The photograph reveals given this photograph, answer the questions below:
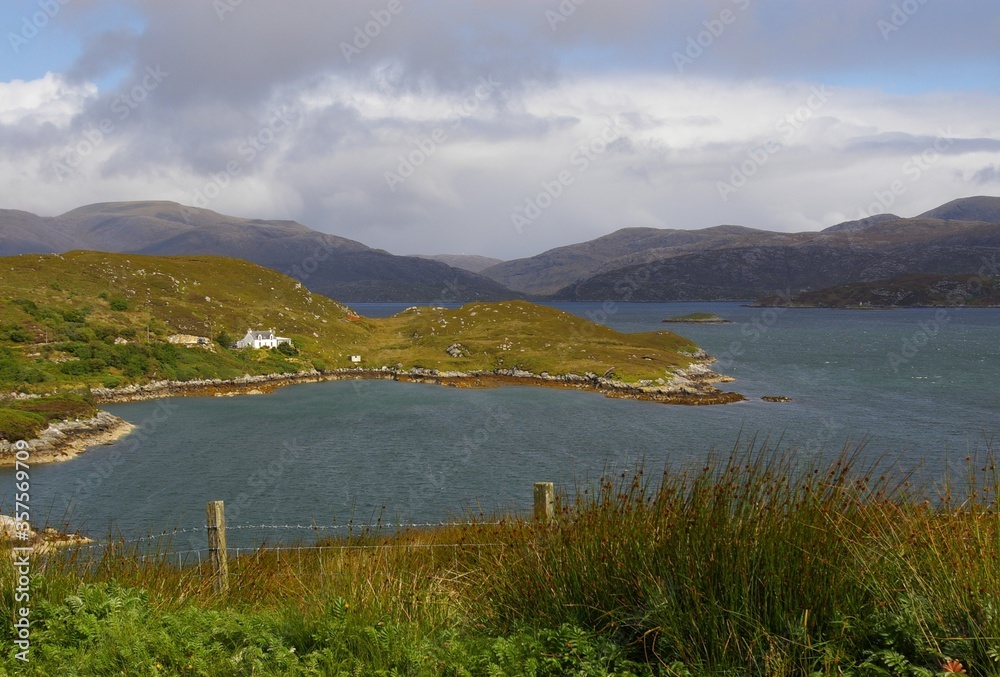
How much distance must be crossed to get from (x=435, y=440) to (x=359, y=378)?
36.8 meters

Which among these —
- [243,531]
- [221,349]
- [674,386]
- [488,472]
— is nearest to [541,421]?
[488,472]

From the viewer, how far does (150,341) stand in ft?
249

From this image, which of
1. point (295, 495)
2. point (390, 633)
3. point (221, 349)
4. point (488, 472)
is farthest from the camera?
point (221, 349)

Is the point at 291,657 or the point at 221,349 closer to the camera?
the point at 291,657

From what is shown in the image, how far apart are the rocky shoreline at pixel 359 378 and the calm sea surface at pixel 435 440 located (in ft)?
7.53

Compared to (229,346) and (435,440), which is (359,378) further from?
(435,440)

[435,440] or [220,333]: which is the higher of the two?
[220,333]

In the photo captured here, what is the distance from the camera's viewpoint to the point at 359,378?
8138 cm

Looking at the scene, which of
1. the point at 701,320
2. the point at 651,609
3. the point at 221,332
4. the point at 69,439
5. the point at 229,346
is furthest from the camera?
the point at 701,320

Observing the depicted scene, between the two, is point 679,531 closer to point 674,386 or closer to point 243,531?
point 243,531

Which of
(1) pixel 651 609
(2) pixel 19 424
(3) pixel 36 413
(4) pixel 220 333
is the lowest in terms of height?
(2) pixel 19 424

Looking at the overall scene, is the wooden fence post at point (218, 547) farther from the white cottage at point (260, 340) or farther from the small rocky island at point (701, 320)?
the small rocky island at point (701, 320)

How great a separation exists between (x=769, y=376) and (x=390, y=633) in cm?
8018

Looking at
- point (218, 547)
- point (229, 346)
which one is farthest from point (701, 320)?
point (218, 547)
